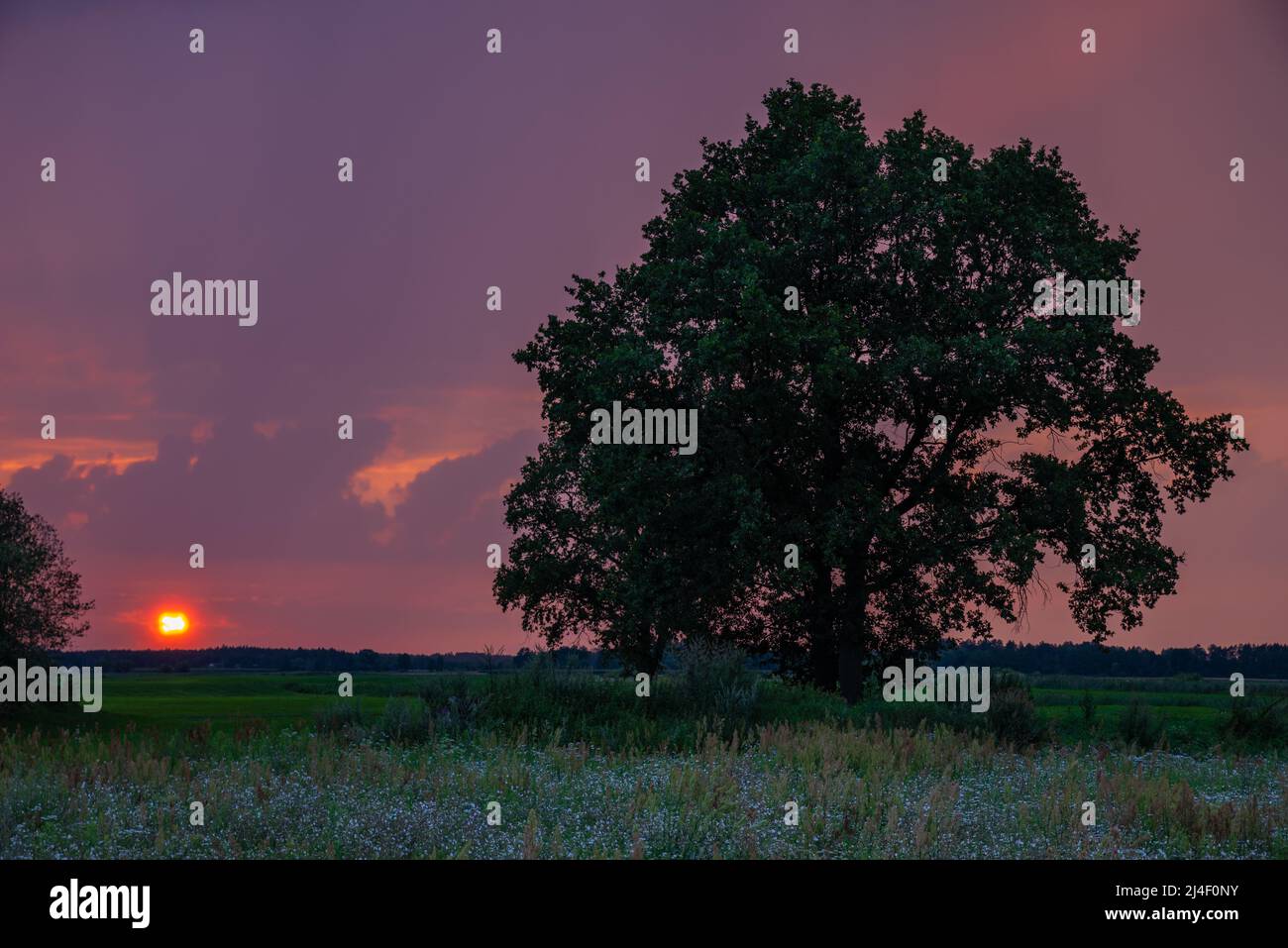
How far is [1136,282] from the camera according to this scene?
116ft

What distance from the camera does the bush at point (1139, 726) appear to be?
86.2 ft

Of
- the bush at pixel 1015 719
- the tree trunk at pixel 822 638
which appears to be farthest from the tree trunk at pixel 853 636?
the bush at pixel 1015 719

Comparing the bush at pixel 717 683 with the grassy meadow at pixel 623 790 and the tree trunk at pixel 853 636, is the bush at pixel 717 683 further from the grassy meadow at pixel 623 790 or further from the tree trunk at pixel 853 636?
the tree trunk at pixel 853 636

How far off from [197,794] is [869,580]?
2361 cm

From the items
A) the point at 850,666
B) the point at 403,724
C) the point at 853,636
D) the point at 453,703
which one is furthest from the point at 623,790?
→ the point at 850,666

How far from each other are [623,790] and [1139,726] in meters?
16.6

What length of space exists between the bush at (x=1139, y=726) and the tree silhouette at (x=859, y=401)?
534 cm

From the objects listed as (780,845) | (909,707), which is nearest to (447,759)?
(780,845)

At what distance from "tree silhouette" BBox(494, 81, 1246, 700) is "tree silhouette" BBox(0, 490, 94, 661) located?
17261 mm

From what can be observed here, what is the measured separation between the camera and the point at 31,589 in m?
37.8

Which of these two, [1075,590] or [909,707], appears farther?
[1075,590]

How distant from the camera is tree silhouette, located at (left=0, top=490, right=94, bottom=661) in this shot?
34.2m
